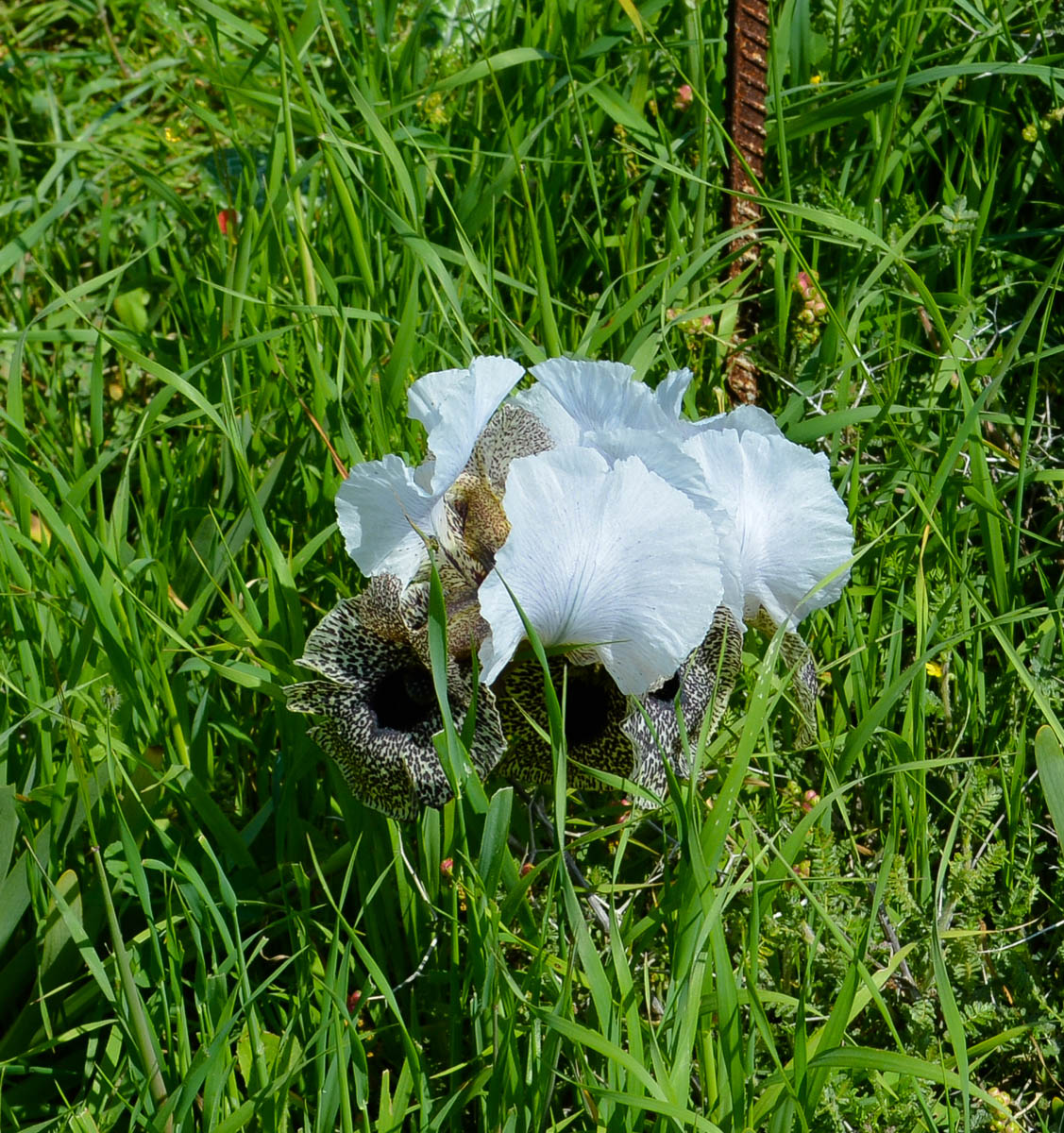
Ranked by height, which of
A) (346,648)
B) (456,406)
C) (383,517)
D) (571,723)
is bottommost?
(571,723)

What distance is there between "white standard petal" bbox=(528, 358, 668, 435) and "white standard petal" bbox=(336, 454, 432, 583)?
17 cm

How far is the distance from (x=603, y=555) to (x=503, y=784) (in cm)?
36

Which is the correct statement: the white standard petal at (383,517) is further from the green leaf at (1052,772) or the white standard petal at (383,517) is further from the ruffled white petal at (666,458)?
the green leaf at (1052,772)

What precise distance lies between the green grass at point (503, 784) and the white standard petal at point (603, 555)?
0.15m

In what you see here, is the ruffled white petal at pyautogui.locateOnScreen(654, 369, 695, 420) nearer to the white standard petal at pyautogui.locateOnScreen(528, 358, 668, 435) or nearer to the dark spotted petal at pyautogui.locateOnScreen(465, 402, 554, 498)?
the white standard petal at pyautogui.locateOnScreen(528, 358, 668, 435)

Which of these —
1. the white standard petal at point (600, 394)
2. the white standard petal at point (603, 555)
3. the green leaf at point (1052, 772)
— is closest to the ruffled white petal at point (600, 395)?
the white standard petal at point (600, 394)

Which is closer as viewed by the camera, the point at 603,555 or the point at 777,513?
the point at 603,555

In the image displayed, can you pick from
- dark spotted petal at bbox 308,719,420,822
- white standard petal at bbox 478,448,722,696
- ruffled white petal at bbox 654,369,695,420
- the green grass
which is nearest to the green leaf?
the green grass

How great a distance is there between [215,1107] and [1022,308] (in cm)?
178

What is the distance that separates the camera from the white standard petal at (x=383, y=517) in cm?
136

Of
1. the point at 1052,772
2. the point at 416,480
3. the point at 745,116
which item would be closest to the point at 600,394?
the point at 416,480

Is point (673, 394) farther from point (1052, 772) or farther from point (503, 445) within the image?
point (1052, 772)

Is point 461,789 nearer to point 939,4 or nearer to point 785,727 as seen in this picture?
point 785,727

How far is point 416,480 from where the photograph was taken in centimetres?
140
